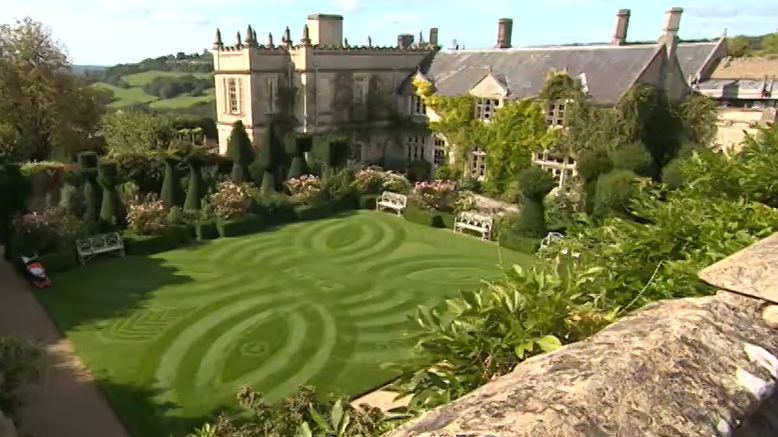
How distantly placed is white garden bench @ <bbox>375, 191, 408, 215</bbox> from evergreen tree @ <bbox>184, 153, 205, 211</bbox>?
27.2ft

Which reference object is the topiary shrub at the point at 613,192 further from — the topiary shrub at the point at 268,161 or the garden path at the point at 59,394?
the topiary shrub at the point at 268,161

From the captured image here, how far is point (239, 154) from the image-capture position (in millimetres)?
26656

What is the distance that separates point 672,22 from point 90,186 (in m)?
29.0

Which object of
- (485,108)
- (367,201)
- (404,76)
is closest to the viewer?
(367,201)

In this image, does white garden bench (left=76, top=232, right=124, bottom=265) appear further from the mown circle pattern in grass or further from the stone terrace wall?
the stone terrace wall

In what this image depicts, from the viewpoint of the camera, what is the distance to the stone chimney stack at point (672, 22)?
91.6ft

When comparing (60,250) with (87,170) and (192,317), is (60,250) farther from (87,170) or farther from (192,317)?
(192,317)

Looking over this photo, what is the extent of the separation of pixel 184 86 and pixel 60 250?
80281 mm

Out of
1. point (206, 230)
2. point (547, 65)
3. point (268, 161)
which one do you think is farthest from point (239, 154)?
point (547, 65)

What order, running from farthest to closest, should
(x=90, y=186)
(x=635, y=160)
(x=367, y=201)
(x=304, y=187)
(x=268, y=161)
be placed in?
(x=367, y=201)
(x=268, y=161)
(x=304, y=187)
(x=90, y=186)
(x=635, y=160)

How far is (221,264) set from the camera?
18.5 metres

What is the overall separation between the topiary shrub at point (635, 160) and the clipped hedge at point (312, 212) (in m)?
12.8

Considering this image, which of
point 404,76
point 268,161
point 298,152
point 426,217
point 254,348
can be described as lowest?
point 254,348

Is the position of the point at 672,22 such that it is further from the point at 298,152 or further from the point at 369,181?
the point at 298,152
